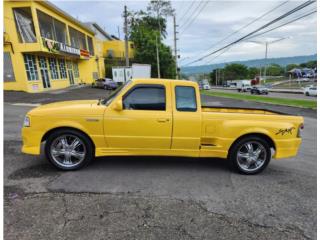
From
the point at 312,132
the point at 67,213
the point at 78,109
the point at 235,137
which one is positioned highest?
the point at 78,109

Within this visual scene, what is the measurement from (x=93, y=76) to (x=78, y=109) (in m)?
39.2

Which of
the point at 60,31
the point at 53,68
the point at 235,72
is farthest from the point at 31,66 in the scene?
the point at 235,72

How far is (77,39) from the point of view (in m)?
36.8

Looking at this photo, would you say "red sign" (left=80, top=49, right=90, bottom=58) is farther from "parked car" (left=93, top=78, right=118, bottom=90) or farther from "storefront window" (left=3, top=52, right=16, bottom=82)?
"storefront window" (left=3, top=52, right=16, bottom=82)

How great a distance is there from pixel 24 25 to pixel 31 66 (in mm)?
3679

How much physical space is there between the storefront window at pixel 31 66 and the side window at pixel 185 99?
22742mm

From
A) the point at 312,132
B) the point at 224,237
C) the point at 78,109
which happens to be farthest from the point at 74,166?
the point at 312,132

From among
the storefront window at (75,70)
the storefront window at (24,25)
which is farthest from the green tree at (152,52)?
the storefront window at (24,25)

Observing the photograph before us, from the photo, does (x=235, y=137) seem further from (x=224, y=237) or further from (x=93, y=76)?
(x=93, y=76)

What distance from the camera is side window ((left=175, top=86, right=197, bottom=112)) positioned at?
15.4 ft

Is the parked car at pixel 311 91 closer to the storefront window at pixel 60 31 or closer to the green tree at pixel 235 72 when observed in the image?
the storefront window at pixel 60 31

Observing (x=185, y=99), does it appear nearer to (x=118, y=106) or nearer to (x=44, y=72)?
(x=118, y=106)

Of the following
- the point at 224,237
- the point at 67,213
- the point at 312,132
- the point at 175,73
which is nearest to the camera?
the point at 224,237

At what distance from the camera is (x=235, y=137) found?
15.6ft
